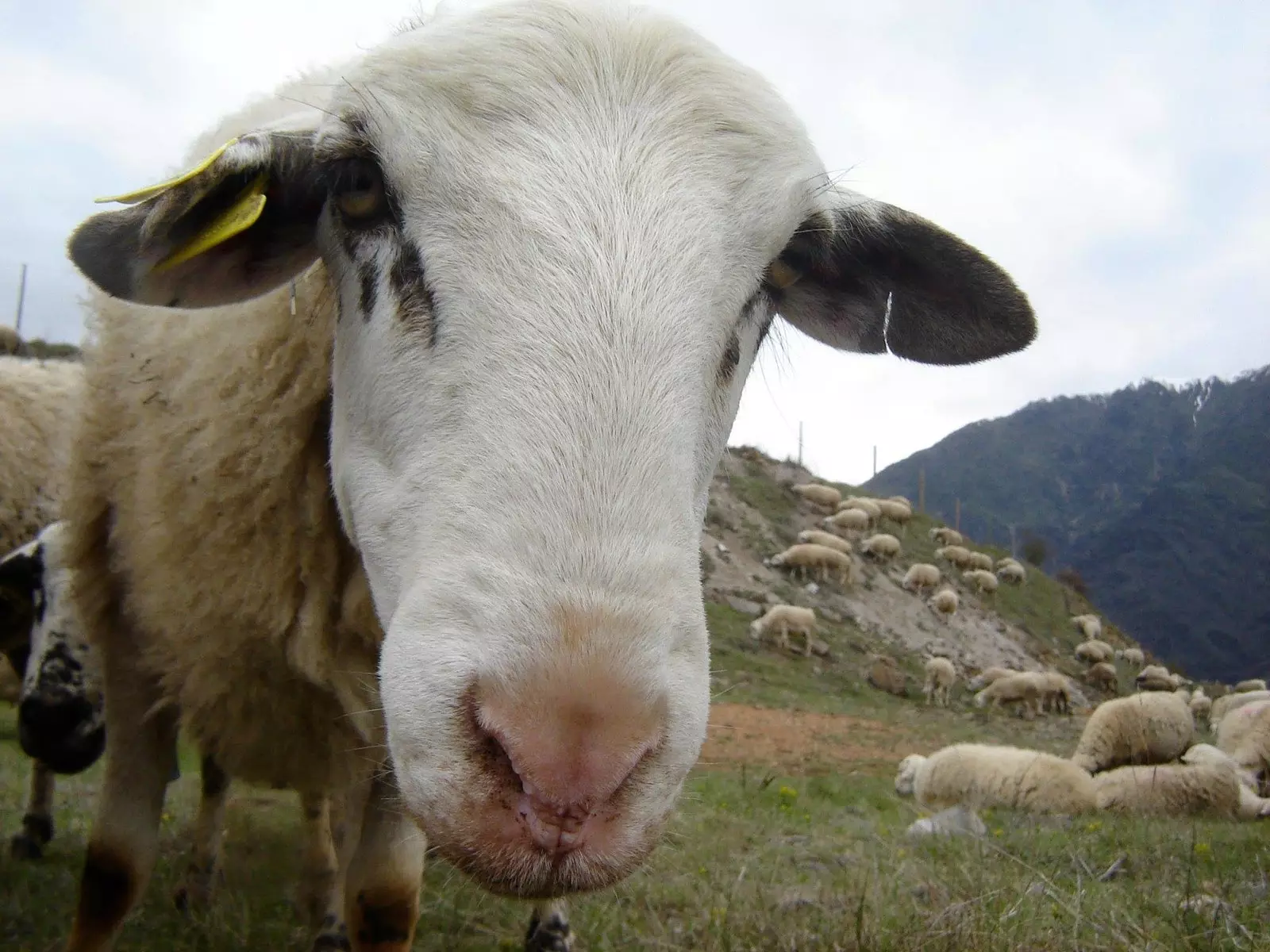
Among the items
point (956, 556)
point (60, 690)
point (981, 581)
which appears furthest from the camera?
point (956, 556)

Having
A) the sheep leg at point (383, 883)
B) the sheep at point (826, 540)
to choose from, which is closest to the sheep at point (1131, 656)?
Answer: the sheep at point (826, 540)

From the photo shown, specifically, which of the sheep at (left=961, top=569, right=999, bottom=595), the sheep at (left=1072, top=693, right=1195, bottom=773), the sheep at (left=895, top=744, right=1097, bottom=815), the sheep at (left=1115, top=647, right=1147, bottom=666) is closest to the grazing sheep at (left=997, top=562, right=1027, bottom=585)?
the sheep at (left=961, top=569, right=999, bottom=595)

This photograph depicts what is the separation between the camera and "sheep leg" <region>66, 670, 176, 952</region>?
283cm

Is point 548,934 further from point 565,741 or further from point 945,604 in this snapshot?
point 945,604

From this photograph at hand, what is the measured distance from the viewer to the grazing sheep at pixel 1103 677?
85.0 feet

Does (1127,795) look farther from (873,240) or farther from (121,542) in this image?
(121,542)

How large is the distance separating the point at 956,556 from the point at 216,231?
2906 cm

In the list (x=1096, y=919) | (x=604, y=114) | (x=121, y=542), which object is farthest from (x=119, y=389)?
(x=1096, y=919)

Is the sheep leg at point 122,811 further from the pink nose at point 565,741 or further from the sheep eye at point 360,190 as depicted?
the pink nose at point 565,741

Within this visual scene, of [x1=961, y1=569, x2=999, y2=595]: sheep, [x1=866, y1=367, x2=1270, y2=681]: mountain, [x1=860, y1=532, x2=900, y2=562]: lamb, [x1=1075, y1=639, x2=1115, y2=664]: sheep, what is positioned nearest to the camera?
[x1=860, y1=532, x2=900, y2=562]: lamb

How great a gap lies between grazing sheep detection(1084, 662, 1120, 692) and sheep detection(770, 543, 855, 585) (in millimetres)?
9031

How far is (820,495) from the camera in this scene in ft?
91.8

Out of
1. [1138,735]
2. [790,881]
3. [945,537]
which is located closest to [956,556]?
[945,537]

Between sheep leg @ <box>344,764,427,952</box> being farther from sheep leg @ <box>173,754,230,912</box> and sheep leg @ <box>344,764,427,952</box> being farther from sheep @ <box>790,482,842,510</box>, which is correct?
sheep @ <box>790,482,842,510</box>
